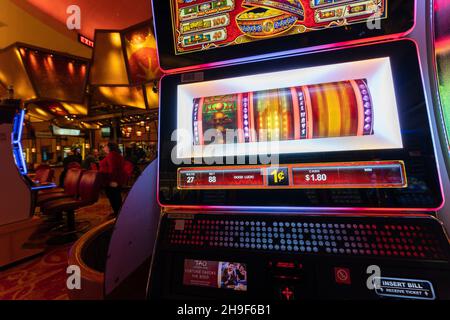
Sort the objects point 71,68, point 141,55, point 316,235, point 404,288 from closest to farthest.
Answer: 1. point 404,288
2. point 316,235
3. point 141,55
4. point 71,68

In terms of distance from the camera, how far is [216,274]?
30.0 inches

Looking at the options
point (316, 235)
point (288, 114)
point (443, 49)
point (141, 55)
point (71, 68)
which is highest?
point (71, 68)

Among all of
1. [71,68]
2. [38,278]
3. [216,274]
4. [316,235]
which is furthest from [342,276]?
[71,68]

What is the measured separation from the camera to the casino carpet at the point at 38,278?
1827 millimetres

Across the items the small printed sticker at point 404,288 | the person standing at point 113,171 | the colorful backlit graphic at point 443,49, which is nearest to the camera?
the small printed sticker at point 404,288

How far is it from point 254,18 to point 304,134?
0.52 metres

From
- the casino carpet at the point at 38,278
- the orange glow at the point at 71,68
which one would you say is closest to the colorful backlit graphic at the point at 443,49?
the casino carpet at the point at 38,278

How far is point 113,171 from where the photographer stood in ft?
13.0

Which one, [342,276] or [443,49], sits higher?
[443,49]

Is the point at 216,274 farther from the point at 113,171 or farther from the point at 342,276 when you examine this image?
the point at 113,171

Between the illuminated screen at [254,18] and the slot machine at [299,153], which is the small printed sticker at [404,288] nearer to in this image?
the slot machine at [299,153]

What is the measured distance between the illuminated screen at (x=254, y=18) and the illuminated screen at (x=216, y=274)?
0.87m

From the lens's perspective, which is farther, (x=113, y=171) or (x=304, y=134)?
(x=113, y=171)
